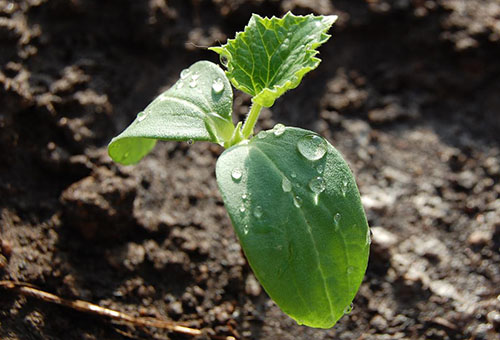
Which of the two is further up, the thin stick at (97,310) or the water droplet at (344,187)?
the water droplet at (344,187)

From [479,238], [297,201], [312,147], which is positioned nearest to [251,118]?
[312,147]

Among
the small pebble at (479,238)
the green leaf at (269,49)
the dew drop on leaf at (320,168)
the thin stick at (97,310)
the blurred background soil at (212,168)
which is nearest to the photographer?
the dew drop on leaf at (320,168)

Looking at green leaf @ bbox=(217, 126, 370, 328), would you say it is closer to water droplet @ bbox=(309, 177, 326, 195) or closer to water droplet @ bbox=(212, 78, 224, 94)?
water droplet @ bbox=(309, 177, 326, 195)

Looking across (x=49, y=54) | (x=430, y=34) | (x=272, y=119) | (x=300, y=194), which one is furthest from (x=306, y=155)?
(x=430, y=34)

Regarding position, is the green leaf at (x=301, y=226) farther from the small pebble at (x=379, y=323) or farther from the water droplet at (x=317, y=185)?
the small pebble at (x=379, y=323)

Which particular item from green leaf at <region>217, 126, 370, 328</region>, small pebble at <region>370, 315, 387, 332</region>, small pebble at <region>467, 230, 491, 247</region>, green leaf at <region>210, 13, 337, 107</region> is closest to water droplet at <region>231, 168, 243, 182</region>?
green leaf at <region>217, 126, 370, 328</region>

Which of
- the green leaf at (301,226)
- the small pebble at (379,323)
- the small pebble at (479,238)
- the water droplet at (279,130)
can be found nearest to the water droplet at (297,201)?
the green leaf at (301,226)

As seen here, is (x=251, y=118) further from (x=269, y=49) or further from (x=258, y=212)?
(x=258, y=212)
